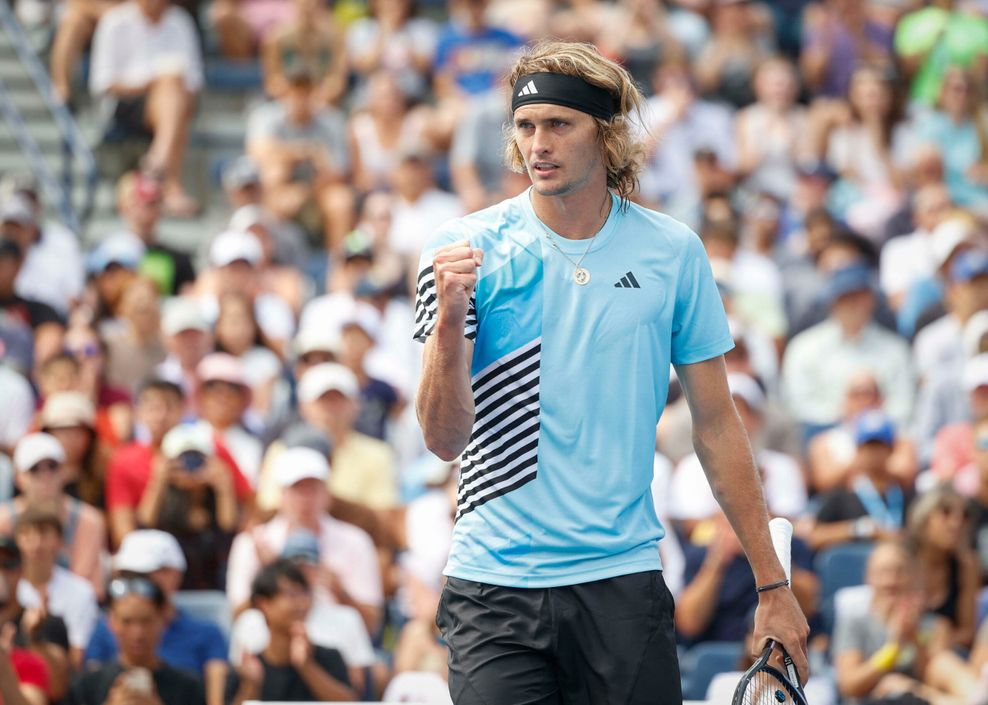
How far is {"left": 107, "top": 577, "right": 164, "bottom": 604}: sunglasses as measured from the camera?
7.16 metres

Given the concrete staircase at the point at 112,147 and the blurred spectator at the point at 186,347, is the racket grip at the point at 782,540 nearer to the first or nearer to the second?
the blurred spectator at the point at 186,347

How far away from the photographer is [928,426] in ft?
31.3

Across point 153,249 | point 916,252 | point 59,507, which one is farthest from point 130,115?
point 916,252

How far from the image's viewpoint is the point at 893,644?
7.37 meters

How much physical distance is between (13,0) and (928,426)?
841cm

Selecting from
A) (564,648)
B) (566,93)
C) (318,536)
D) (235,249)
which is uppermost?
(235,249)

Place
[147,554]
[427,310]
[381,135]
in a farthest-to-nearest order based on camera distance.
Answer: [381,135] < [147,554] < [427,310]

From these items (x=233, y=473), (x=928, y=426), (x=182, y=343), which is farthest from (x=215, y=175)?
(x=928, y=426)

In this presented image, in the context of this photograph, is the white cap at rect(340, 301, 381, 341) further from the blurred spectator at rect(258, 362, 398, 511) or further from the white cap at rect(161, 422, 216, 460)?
the white cap at rect(161, 422, 216, 460)

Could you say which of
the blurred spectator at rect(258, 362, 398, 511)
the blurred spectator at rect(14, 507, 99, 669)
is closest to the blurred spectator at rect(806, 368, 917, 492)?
the blurred spectator at rect(258, 362, 398, 511)

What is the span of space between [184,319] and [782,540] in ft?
20.3

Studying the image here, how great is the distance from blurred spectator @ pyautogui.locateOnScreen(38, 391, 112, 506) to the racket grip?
17.3 ft

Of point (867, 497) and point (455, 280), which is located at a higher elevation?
point (455, 280)

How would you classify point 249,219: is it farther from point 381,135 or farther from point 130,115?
point 130,115
